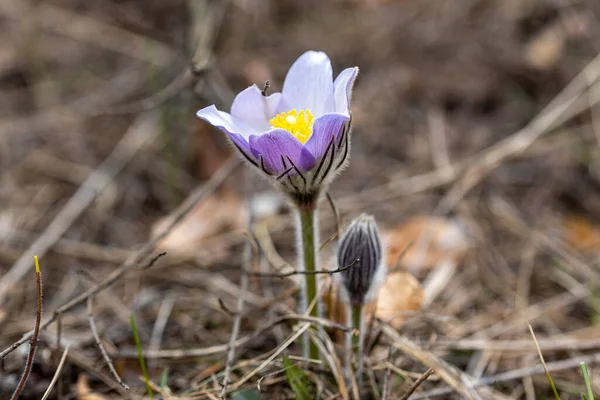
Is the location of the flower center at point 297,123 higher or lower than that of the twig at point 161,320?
higher

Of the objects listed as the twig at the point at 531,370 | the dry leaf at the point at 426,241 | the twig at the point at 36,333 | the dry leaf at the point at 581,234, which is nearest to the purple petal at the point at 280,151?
the twig at the point at 36,333

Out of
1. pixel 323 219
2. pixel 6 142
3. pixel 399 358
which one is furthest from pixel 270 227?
pixel 6 142

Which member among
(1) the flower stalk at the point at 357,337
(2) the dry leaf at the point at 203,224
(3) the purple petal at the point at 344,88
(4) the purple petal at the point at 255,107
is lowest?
(1) the flower stalk at the point at 357,337

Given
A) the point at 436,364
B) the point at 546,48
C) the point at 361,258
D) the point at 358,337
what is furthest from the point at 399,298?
the point at 546,48

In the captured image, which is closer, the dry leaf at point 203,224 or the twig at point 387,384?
the twig at point 387,384

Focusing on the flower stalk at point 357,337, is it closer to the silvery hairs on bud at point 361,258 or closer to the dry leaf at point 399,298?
the silvery hairs on bud at point 361,258

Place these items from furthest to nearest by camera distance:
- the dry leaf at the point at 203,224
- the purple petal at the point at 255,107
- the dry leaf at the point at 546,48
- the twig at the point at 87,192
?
the dry leaf at the point at 546,48
the dry leaf at the point at 203,224
the twig at the point at 87,192
the purple petal at the point at 255,107
